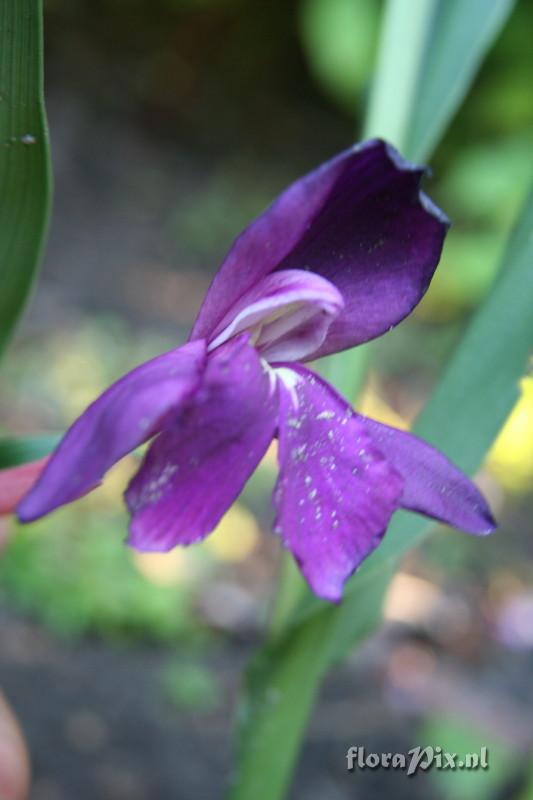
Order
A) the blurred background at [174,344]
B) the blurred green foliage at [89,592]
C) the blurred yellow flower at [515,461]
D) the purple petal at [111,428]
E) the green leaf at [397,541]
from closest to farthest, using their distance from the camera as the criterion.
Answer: the purple petal at [111,428], the green leaf at [397,541], the blurred background at [174,344], the blurred green foliage at [89,592], the blurred yellow flower at [515,461]

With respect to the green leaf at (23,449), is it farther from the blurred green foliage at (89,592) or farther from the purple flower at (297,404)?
the blurred green foliage at (89,592)

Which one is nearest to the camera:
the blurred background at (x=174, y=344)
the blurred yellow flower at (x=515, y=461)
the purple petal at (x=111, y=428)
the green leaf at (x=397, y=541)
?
the purple petal at (x=111, y=428)

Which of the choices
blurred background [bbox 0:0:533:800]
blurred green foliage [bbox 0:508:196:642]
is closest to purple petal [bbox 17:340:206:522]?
blurred background [bbox 0:0:533:800]

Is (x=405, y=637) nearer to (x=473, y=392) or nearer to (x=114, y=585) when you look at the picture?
(x=114, y=585)

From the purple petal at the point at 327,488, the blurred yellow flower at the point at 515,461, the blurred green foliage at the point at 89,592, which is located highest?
the purple petal at the point at 327,488

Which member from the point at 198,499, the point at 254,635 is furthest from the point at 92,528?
the point at 198,499

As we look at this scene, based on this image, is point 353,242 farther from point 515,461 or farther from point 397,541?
point 515,461

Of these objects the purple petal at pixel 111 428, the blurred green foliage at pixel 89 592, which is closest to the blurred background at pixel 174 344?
the blurred green foliage at pixel 89 592
